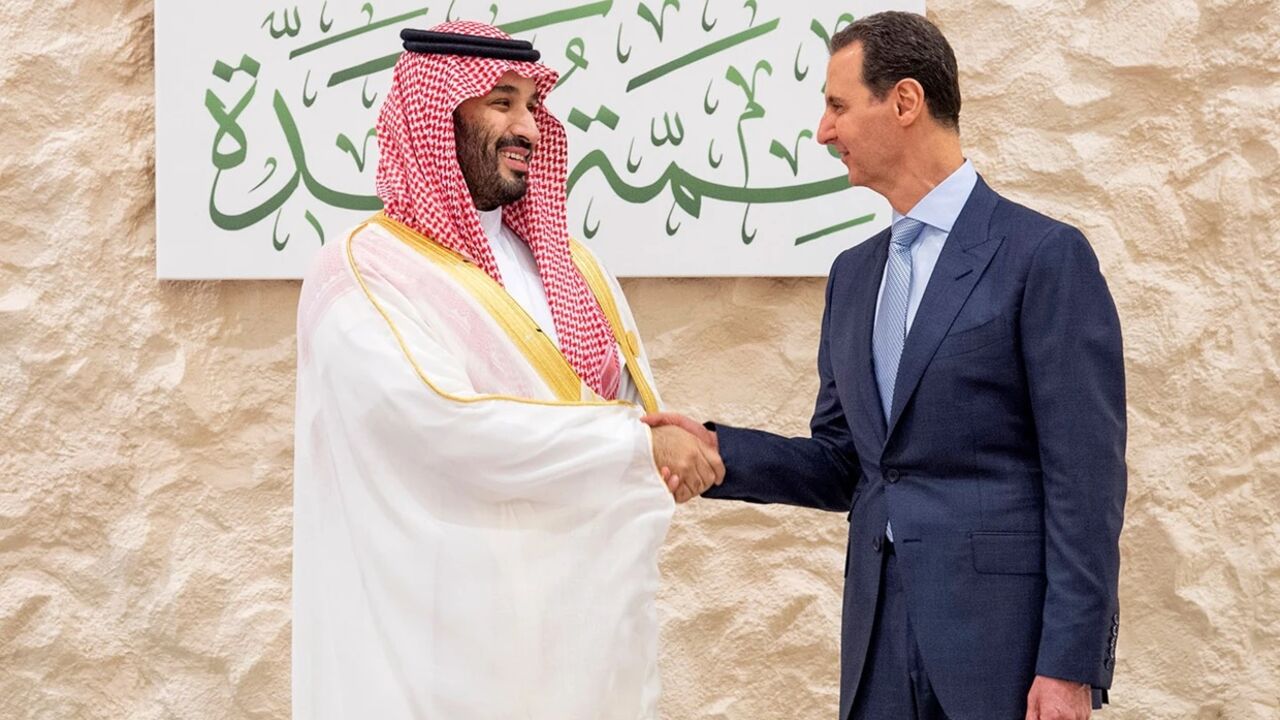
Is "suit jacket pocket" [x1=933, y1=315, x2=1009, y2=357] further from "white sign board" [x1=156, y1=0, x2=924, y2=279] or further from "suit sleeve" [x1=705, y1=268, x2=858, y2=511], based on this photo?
"white sign board" [x1=156, y1=0, x2=924, y2=279]

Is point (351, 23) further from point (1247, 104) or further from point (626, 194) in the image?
point (1247, 104)

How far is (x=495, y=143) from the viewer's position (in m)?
2.34

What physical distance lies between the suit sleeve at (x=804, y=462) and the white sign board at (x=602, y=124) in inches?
35.1

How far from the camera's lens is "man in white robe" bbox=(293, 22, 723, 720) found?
2090 mm

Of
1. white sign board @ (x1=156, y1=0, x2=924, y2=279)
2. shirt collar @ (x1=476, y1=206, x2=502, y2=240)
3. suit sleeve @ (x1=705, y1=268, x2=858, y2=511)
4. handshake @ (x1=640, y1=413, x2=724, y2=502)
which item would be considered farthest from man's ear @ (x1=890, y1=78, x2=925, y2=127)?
white sign board @ (x1=156, y1=0, x2=924, y2=279)

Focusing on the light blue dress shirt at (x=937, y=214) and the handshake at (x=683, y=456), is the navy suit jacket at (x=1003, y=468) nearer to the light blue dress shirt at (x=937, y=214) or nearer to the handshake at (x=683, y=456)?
the light blue dress shirt at (x=937, y=214)

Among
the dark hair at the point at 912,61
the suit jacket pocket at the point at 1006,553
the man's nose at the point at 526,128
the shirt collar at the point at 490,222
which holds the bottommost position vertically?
the suit jacket pocket at the point at 1006,553

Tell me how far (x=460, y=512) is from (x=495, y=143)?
0.64m

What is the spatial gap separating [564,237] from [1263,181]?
1.78m

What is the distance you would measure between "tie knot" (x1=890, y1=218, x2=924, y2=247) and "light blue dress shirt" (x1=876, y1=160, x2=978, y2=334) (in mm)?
15

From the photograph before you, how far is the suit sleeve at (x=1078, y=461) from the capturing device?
1886mm

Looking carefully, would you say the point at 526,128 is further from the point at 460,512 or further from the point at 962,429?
the point at 962,429

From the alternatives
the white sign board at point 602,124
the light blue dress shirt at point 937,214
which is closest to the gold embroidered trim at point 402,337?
the light blue dress shirt at point 937,214

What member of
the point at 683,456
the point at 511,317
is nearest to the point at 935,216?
the point at 683,456
